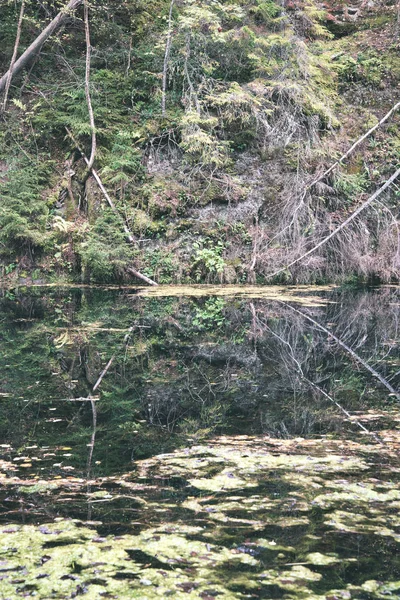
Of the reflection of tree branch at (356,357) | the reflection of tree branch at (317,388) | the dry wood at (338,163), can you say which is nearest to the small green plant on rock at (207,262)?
the dry wood at (338,163)

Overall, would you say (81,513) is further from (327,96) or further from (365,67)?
(365,67)

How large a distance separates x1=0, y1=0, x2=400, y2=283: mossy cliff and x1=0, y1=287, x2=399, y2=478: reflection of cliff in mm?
3313

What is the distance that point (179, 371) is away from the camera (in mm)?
6879

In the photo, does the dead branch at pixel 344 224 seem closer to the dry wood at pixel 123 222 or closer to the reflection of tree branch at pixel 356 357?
the dry wood at pixel 123 222

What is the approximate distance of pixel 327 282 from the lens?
1494 cm

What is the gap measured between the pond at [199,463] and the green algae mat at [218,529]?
0.01m

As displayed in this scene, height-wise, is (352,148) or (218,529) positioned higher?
(352,148)

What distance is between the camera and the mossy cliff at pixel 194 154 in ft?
47.1

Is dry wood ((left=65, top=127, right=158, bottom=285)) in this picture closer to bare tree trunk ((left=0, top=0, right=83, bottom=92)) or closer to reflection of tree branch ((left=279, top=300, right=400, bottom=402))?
bare tree trunk ((left=0, top=0, right=83, bottom=92))

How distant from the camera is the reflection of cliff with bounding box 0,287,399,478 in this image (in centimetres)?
508

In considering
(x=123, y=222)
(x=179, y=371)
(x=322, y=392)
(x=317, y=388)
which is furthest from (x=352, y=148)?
(x=322, y=392)

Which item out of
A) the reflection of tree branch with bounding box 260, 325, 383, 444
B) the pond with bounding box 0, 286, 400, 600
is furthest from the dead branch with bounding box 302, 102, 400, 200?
the reflection of tree branch with bounding box 260, 325, 383, 444

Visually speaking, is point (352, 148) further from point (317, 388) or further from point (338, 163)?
point (317, 388)

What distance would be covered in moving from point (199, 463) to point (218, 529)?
0.96 meters
